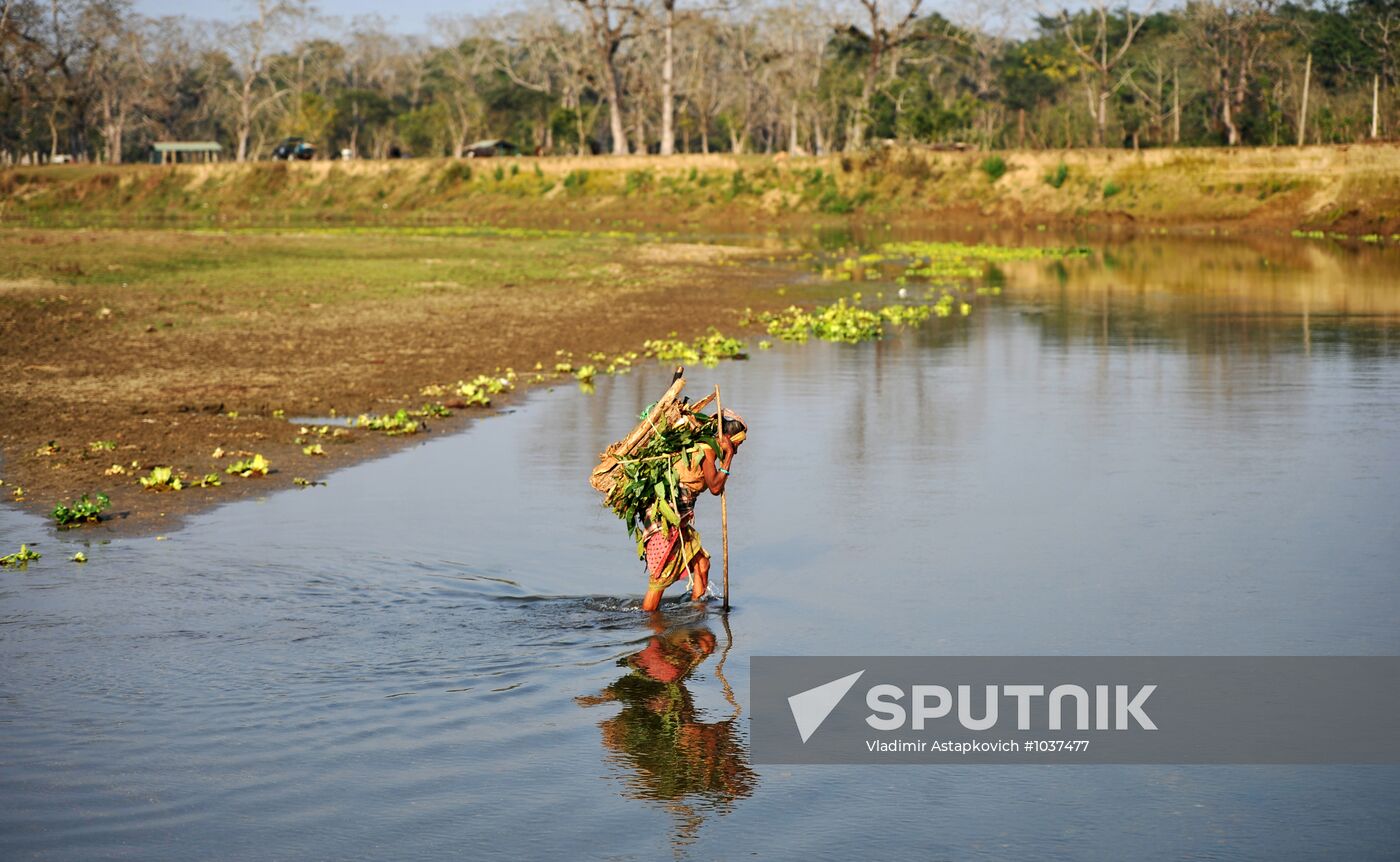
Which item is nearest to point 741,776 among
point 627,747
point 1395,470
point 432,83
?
point 627,747

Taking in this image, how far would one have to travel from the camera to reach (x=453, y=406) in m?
16.6

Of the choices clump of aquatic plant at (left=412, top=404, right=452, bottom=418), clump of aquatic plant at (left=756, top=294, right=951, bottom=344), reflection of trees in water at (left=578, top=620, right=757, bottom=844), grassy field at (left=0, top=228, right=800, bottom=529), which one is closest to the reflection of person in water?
reflection of trees in water at (left=578, top=620, right=757, bottom=844)

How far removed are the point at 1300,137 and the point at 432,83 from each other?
75.6 metres

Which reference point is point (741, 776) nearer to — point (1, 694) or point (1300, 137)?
point (1, 694)

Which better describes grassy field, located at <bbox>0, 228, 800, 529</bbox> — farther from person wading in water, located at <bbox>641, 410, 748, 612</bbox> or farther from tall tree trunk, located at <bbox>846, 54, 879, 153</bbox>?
tall tree trunk, located at <bbox>846, 54, 879, 153</bbox>

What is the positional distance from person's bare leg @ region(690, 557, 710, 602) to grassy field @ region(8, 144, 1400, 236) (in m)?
43.2

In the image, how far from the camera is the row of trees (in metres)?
71.0

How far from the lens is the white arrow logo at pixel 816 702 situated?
7398mm

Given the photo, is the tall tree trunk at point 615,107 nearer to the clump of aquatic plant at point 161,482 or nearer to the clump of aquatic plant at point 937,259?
the clump of aquatic plant at point 937,259

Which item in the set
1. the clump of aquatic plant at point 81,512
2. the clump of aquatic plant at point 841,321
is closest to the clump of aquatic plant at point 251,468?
the clump of aquatic plant at point 81,512

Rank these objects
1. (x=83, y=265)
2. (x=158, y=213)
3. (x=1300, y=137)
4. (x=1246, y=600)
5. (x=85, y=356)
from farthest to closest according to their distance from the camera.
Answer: (x=158, y=213) < (x=1300, y=137) < (x=83, y=265) < (x=85, y=356) < (x=1246, y=600)

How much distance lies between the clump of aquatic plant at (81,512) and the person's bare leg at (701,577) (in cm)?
488

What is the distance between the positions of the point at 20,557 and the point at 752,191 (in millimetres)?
54699

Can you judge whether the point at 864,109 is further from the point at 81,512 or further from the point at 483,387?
the point at 81,512
